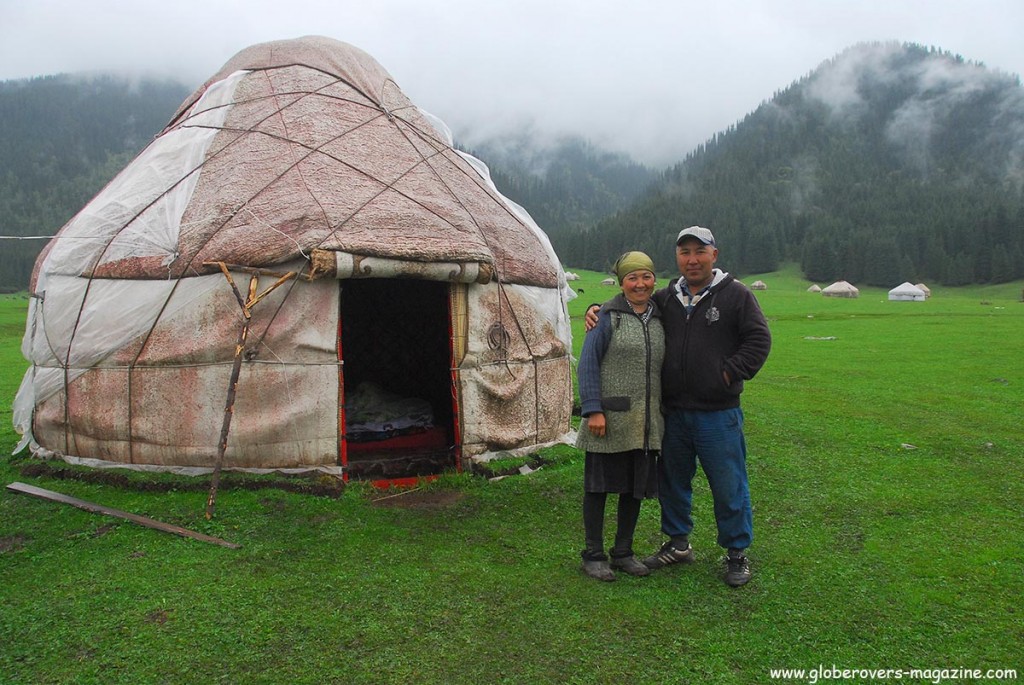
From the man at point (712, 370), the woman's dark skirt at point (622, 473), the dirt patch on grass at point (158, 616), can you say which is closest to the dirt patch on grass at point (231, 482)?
the dirt patch on grass at point (158, 616)

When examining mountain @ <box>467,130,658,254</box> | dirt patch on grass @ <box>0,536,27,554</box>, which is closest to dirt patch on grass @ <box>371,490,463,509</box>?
dirt patch on grass @ <box>0,536,27,554</box>

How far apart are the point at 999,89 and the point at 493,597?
14116 centimetres

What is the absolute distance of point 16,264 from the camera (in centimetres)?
5178

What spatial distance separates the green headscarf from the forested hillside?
58.1 m

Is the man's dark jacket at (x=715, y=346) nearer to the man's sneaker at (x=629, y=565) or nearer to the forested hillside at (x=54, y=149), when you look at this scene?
the man's sneaker at (x=629, y=565)

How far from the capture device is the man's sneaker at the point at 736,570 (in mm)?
3328

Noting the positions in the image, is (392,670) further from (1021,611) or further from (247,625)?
(1021,611)

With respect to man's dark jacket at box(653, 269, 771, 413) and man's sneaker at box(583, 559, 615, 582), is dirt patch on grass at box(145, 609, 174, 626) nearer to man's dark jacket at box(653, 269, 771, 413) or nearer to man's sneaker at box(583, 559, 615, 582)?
man's sneaker at box(583, 559, 615, 582)

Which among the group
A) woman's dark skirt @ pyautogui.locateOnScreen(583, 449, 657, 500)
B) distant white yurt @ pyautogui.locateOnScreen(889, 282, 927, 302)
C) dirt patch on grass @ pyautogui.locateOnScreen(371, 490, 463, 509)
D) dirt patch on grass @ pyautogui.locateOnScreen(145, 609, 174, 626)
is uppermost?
distant white yurt @ pyautogui.locateOnScreen(889, 282, 927, 302)

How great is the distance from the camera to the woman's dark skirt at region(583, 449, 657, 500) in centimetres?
337

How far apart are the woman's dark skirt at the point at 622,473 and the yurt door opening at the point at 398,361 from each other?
3.56 m

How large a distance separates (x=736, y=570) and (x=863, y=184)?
89.6 meters

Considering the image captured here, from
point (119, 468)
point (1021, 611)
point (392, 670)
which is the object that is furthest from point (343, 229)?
point (1021, 611)

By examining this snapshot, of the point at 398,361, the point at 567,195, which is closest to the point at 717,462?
the point at 398,361
